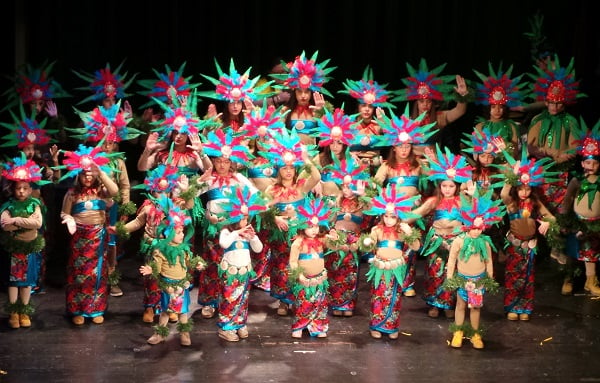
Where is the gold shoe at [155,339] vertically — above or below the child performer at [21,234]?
below

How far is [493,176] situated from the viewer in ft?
23.4

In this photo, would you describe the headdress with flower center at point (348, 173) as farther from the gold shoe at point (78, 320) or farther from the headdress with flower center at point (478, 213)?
the gold shoe at point (78, 320)

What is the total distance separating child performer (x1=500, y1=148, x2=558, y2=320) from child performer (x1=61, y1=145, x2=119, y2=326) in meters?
2.78

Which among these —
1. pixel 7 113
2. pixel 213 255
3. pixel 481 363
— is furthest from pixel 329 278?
pixel 7 113

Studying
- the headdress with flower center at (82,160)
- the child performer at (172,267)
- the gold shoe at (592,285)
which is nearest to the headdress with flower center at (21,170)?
the headdress with flower center at (82,160)

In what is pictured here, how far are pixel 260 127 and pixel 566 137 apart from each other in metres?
2.51

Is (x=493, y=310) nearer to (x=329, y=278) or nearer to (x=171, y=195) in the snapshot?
(x=329, y=278)

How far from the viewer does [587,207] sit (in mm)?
7496

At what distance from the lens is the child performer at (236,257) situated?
252 inches

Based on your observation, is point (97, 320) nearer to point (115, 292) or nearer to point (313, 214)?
point (115, 292)

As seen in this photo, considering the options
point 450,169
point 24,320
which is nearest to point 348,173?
point 450,169

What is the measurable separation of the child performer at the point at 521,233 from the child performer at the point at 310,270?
1339 mm

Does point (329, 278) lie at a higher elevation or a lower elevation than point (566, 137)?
lower

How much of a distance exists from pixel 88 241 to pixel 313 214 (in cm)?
158
